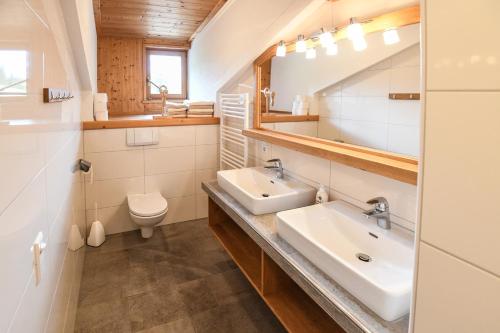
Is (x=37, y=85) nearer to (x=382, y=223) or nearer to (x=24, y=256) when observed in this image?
(x=24, y=256)

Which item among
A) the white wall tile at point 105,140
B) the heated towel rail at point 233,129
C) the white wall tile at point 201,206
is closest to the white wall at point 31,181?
the white wall tile at point 105,140

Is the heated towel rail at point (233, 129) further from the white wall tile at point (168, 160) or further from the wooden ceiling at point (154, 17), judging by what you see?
the wooden ceiling at point (154, 17)

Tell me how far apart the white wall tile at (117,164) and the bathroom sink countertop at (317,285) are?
1718mm

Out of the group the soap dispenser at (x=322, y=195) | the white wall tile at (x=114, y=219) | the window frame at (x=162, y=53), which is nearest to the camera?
the soap dispenser at (x=322, y=195)

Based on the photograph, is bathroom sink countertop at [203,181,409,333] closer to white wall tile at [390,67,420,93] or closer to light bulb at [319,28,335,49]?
white wall tile at [390,67,420,93]

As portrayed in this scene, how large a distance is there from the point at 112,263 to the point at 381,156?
2.29 m

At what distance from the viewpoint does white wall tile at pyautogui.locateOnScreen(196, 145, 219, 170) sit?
358 centimetres

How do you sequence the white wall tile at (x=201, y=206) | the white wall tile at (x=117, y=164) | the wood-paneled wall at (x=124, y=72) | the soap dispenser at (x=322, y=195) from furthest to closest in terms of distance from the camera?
1. the wood-paneled wall at (x=124, y=72)
2. the white wall tile at (x=201, y=206)
3. the white wall tile at (x=117, y=164)
4. the soap dispenser at (x=322, y=195)

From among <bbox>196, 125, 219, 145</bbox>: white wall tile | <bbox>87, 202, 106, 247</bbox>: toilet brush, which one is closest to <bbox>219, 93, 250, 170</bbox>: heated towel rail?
<bbox>196, 125, 219, 145</bbox>: white wall tile

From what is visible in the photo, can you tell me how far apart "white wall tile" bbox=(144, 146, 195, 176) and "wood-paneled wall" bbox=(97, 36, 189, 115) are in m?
2.13

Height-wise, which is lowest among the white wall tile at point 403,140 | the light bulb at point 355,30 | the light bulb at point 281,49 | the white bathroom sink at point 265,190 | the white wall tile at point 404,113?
the white bathroom sink at point 265,190

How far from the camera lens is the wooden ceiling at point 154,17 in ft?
12.3

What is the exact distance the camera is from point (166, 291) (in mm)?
2385

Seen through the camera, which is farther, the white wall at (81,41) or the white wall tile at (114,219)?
the white wall tile at (114,219)
